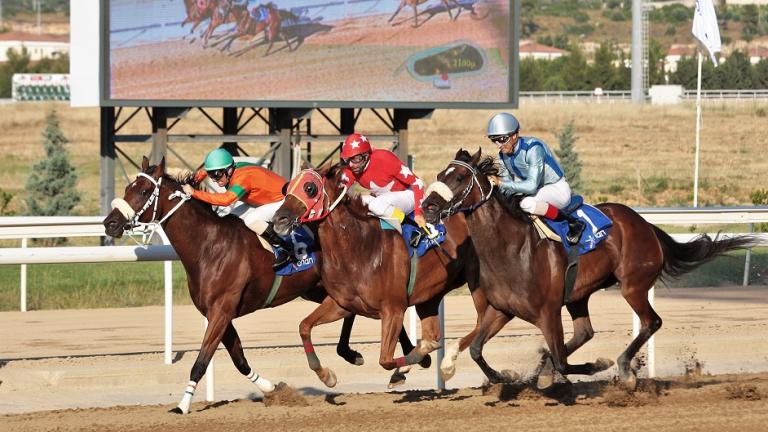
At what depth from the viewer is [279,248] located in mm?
7438

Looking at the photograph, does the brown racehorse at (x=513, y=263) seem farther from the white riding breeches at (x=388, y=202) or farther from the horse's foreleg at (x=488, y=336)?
the white riding breeches at (x=388, y=202)

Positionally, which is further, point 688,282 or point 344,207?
point 688,282

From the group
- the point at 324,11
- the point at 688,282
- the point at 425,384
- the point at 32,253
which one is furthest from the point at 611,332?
the point at 324,11

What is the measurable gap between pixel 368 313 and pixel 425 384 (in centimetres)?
172

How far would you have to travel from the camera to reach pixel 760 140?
42.9 meters

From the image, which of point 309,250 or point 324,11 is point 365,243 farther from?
point 324,11

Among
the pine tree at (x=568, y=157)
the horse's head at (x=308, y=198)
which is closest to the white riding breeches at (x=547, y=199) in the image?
the horse's head at (x=308, y=198)

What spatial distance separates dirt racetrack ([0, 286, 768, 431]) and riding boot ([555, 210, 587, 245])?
0.90 meters

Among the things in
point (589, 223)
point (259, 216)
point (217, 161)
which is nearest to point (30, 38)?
point (259, 216)

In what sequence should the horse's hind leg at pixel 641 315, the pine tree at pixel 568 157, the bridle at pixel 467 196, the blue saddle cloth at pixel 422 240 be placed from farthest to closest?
the pine tree at pixel 568 157 → the horse's hind leg at pixel 641 315 → the blue saddle cloth at pixel 422 240 → the bridle at pixel 467 196

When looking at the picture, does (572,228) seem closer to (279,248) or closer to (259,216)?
(279,248)

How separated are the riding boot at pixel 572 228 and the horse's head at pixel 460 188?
0.53 metres

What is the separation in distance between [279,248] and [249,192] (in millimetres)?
485

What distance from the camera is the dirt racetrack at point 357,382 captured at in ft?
22.4
